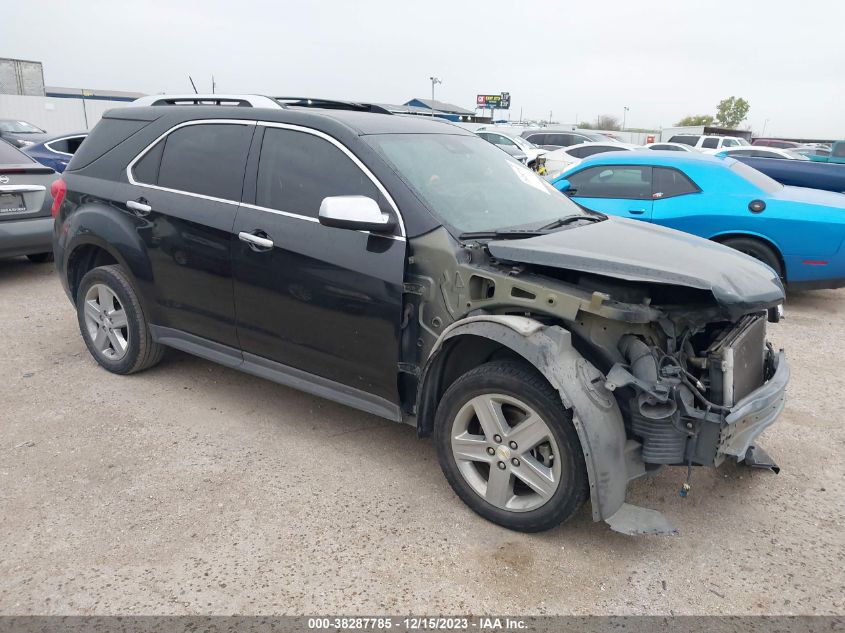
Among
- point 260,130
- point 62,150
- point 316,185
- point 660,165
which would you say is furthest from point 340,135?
point 62,150

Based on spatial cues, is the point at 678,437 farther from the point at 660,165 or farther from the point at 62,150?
the point at 62,150

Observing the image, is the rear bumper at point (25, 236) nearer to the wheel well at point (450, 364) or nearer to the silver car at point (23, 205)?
the silver car at point (23, 205)

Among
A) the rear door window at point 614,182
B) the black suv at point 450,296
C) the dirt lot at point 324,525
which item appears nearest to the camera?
the dirt lot at point 324,525

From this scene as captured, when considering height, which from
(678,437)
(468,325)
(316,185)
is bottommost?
(678,437)

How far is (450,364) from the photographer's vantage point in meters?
3.15

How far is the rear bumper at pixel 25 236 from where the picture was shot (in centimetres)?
669

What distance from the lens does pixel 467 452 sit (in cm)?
302

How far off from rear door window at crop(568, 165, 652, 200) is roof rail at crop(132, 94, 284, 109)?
379cm

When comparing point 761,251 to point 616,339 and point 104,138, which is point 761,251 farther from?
point 104,138

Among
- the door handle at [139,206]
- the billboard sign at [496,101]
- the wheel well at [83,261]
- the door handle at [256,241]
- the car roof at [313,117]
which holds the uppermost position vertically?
the billboard sign at [496,101]

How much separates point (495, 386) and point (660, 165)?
5.09m

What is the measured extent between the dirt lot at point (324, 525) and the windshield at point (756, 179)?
3.03 m

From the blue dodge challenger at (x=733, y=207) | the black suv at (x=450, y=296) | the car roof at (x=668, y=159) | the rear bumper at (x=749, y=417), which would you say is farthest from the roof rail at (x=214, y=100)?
the car roof at (x=668, y=159)

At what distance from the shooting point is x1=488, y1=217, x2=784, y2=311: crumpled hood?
8.77ft
